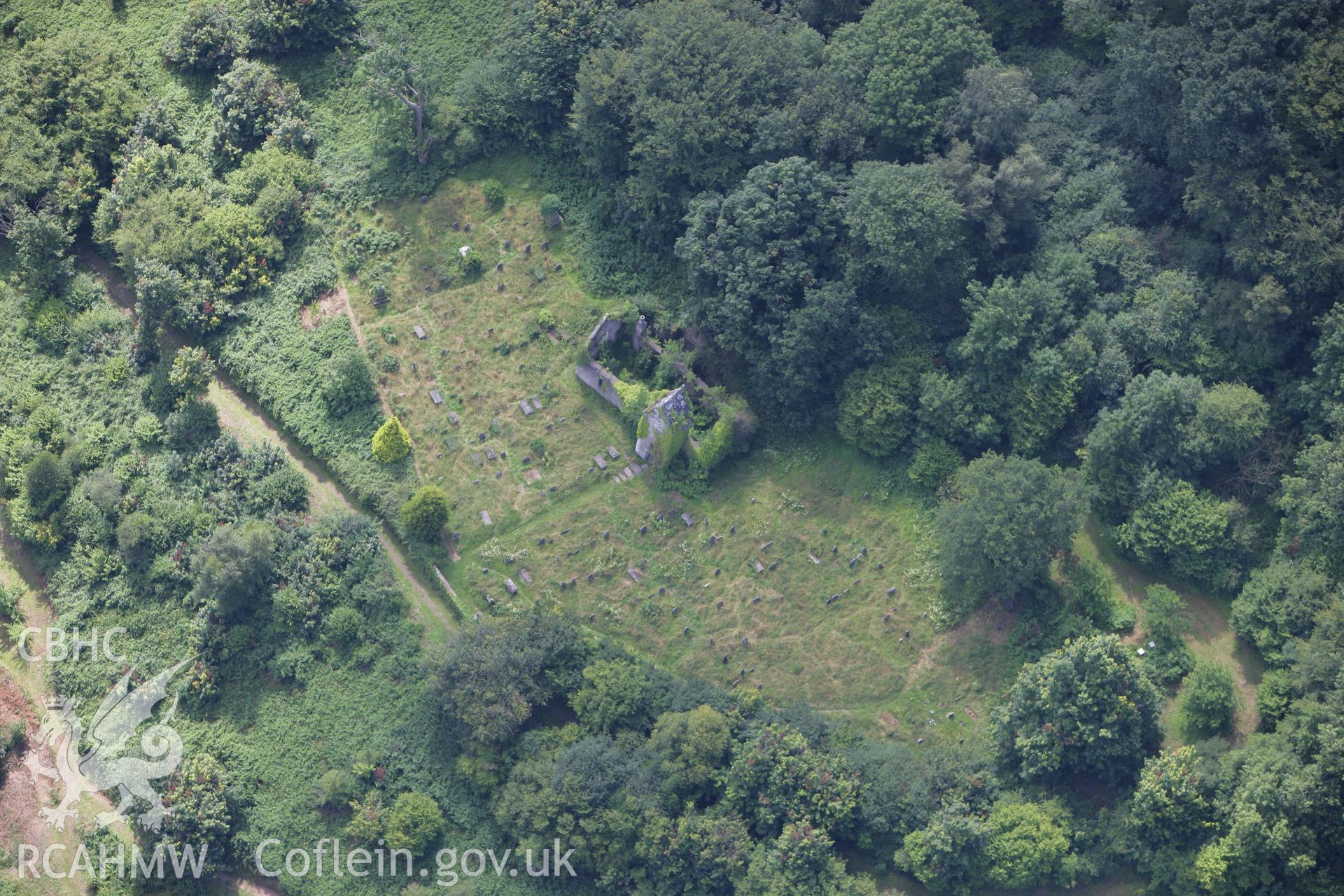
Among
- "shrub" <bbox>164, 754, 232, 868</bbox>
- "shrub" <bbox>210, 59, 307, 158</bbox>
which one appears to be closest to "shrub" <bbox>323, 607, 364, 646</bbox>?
"shrub" <bbox>164, 754, 232, 868</bbox>

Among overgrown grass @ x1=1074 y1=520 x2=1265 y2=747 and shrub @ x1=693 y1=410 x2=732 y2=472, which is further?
shrub @ x1=693 y1=410 x2=732 y2=472

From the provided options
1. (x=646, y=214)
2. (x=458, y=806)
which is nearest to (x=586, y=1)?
(x=646, y=214)

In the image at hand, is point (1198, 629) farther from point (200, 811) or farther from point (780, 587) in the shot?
point (200, 811)

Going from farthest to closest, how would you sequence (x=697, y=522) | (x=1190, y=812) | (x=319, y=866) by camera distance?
(x=697, y=522), (x=319, y=866), (x=1190, y=812)

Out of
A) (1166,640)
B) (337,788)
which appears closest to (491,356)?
(337,788)

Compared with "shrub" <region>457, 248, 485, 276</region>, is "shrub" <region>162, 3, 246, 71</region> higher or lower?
higher

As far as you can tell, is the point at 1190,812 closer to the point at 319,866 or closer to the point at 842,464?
the point at 842,464

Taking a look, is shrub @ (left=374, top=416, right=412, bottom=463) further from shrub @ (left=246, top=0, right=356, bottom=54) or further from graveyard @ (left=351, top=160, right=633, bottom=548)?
shrub @ (left=246, top=0, right=356, bottom=54)
